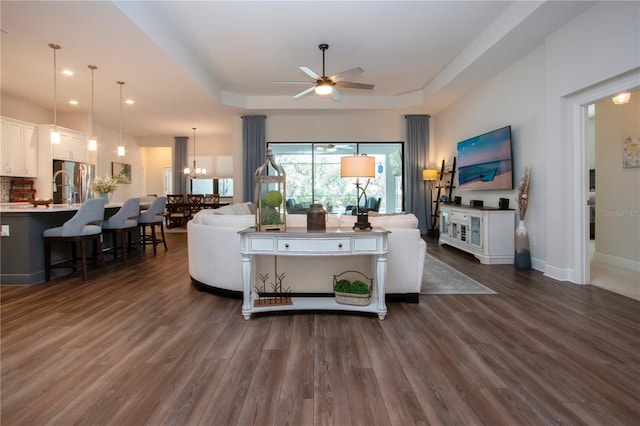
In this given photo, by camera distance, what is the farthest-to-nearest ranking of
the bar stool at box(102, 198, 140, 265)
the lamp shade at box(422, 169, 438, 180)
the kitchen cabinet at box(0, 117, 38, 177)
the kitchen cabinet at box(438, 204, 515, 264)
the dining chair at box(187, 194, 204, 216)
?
the dining chair at box(187, 194, 204, 216), the lamp shade at box(422, 169, 438, 180), the kitchen cabinet at box(0, 117, 38, 177), the bar stool at box(102, 198, 140, 265), the kitchen cabinet at box(438, 204, 515, 264)

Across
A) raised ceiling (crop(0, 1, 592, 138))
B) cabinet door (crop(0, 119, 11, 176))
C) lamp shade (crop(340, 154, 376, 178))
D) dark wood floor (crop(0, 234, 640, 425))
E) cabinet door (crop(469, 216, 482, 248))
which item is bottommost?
dark wood floor (crop(0, 234, 640, 425))

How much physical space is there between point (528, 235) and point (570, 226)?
31.2 inches

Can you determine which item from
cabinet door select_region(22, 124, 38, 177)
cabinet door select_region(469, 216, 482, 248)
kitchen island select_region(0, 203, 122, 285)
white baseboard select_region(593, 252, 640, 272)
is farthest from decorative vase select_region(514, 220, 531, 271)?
cabinet door select_region(22, 124, 38, 177)

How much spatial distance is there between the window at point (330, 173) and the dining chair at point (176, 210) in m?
3.33

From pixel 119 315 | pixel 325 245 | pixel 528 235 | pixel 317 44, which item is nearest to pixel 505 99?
pixel 528 235

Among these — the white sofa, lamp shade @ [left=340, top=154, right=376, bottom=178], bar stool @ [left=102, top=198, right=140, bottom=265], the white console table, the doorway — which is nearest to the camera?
the white console table

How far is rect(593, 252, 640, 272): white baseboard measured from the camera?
417cm

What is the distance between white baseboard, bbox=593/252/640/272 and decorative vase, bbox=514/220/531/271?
1193 mm

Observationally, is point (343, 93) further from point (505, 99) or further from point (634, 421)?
point (634, 421)

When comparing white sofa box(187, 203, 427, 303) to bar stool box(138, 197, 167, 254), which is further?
bar stool box(138, 197, 167, 254)

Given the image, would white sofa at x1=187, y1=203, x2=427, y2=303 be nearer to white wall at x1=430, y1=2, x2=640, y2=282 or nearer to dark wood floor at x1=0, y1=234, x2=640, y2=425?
dark wood floor at x1=0, y1=234, x2=640, y2=425

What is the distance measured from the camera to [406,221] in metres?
3.21

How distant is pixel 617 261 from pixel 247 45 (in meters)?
5.90

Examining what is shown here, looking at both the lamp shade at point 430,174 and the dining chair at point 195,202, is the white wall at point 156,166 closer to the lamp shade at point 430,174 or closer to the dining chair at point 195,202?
the dining chair at point 195,202
